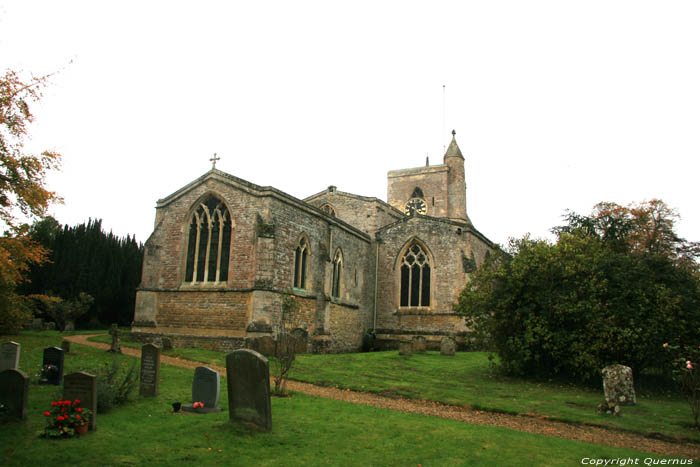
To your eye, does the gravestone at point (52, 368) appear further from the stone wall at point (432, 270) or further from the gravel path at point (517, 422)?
the stone wall at point (432, 270)

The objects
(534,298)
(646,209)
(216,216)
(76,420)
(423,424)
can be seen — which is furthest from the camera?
(646,209)

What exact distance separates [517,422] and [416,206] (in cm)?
3367

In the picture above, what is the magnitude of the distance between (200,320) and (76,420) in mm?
13181

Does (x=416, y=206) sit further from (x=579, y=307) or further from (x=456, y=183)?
(x=579, y=307)

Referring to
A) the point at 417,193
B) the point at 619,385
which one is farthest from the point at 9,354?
the point at 417,193

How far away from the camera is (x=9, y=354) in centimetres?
1037

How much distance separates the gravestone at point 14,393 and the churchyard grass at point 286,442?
0.25 m

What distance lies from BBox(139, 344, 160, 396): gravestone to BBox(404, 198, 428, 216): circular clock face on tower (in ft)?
111

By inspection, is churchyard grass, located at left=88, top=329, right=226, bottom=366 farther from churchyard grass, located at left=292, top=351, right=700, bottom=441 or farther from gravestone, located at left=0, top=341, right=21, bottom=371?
gravestone, located at left=0, top=341, right=21, bottom=371

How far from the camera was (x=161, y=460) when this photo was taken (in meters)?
6.16

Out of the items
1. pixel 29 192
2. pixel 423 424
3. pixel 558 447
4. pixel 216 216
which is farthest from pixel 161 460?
Result: pixel 216 216

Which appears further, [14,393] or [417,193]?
[417,193]

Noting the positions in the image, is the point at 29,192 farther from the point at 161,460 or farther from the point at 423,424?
the point at 423,424

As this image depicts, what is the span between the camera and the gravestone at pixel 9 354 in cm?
1035
